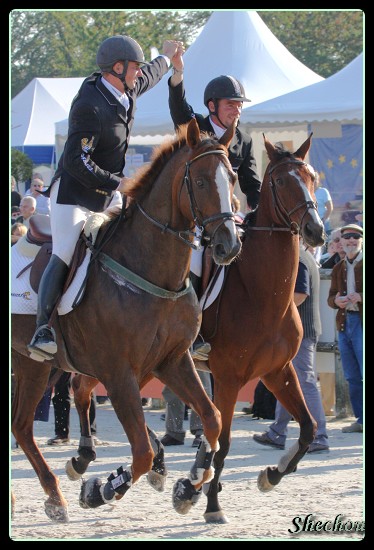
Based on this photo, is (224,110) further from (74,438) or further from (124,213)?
(74,438)

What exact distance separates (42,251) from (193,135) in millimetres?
2243

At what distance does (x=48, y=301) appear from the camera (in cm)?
739

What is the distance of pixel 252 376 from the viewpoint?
8156mm

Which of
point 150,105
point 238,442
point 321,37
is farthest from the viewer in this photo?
point 321,37

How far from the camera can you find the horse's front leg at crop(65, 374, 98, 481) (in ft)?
28.6

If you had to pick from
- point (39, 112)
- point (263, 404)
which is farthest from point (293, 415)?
point (39, 112)

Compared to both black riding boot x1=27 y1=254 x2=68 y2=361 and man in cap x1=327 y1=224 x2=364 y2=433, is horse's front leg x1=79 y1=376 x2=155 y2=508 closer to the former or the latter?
black riding boot x1=27 y1=254 x2=68 y2=361

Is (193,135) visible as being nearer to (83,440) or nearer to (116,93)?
(116,93)

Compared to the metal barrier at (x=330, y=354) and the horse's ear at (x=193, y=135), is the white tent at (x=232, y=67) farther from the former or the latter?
the horse's ear at (x=193, y=135)

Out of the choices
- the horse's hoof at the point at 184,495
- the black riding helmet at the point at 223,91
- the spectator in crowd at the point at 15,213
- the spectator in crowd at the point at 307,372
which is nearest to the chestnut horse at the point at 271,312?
the black riding helmet at the point at 223,91
